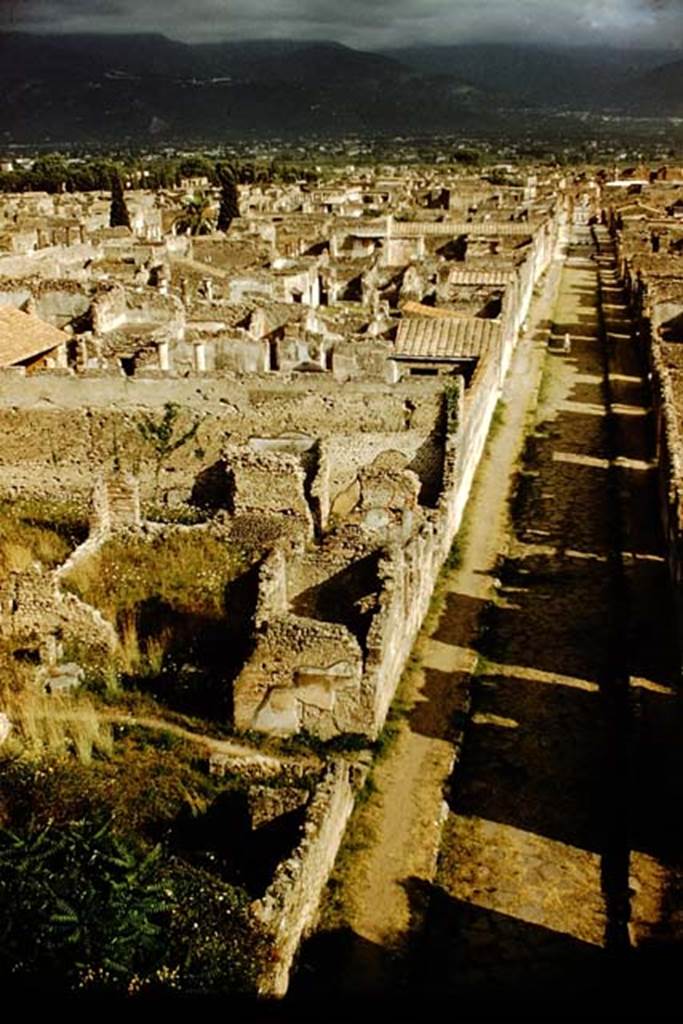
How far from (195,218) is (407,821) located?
5737 cm

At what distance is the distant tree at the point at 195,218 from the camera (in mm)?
60653

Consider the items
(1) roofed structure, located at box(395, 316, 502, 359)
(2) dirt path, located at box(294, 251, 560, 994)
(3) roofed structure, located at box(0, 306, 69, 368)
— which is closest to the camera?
(2) dirt path, located at box(294, 251, 560, 994)

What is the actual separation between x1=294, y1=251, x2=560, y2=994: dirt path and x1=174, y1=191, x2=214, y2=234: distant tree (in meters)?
47.5

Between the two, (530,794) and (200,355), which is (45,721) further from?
(200,355)

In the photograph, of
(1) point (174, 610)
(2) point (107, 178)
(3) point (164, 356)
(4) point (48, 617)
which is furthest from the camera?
(2) point (107, 178)

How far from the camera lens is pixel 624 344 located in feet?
110

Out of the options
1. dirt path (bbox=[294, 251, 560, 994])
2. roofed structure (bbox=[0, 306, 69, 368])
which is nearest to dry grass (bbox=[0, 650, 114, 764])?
dirt path (bbox=[294, 251, 560, 994])

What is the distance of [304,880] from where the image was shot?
860 cm

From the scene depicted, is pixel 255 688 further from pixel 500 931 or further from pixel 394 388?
pixel 394 388

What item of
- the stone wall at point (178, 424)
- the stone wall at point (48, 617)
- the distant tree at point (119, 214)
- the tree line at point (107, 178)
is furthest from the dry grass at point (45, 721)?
the tree line at point (107, 178)

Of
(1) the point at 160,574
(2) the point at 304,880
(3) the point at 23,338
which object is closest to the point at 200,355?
(3) the point at 23,338

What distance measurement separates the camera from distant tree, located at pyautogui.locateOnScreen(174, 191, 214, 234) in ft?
199

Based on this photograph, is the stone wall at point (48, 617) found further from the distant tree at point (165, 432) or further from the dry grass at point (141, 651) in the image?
the distant tree at point (165, 432)

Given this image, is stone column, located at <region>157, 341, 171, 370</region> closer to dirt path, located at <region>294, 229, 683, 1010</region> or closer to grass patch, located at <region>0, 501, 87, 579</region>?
grass patch, located at <region>0, 501, 87, 579</region>
